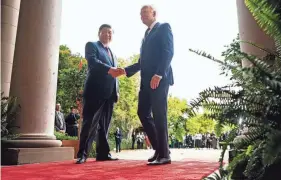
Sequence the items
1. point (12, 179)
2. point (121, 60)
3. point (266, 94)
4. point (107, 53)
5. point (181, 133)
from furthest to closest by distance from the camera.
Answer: point (121, 60) < point (107, 53) < point (12, 179) < point (181, 133) < point (266, 94)

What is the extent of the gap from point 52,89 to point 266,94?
5.54 m

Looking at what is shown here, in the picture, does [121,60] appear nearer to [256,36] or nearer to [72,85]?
[72,85]

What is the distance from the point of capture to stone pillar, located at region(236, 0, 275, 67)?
3.33 metres

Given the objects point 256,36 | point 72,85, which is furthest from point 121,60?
point 256,36

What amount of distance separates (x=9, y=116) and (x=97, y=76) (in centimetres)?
160

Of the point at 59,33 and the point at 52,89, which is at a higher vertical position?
the point at 59,33

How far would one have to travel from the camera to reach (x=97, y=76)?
5.70m

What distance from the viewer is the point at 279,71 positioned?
1403 millimetres

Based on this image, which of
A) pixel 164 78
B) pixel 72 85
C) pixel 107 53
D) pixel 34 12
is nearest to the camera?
pixel 164 78

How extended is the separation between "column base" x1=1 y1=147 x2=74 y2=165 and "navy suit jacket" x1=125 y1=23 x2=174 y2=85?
7.40ft

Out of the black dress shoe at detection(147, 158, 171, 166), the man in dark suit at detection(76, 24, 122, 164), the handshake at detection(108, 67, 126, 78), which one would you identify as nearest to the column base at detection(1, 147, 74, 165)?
the man in dark suit at detection(76, 24, 122, 164)

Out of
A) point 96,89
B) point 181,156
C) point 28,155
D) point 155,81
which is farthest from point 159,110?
point 181,156

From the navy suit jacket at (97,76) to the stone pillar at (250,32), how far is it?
7.94ft

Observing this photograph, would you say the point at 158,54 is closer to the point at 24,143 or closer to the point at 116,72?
the point at 116,72
